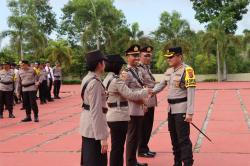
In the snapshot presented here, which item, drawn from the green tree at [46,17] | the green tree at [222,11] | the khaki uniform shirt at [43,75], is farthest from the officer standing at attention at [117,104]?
the green tree at [46,17]

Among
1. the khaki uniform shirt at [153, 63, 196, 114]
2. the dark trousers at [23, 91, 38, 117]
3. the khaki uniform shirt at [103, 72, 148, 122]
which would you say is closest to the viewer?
the khaki uniform shirt at [103, 72, 148, 122]

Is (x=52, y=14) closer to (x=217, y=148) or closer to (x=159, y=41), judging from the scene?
(x=159, y=41)

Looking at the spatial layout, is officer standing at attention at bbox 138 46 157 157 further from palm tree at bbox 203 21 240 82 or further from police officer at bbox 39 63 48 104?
palm tree at bbox 203 21 240 82

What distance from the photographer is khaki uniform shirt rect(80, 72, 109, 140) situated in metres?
4.38

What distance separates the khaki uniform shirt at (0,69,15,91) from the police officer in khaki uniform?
7.88 metres

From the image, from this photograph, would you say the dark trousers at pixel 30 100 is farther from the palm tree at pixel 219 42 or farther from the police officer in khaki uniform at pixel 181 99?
the palm tree at pixel 219 42

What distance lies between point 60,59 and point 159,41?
481 inches

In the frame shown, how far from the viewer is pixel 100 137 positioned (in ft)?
14.4

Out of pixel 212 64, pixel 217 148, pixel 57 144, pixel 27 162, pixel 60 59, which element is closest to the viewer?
pixel 27 162

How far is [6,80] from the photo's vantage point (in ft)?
42.7

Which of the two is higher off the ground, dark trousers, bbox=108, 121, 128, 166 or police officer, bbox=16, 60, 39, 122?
police officer, bbox=16, 60, 39, 122

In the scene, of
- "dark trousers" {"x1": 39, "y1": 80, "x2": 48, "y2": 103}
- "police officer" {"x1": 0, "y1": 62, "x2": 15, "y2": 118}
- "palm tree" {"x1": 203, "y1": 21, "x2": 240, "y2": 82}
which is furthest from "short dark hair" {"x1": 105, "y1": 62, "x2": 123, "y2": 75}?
"palm tree" {"x1": 203, "y1": 21, "x2": 240, "y2": 82}

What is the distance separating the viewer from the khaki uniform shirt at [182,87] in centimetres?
582

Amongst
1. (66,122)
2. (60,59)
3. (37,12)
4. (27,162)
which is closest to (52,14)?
(37,12)
